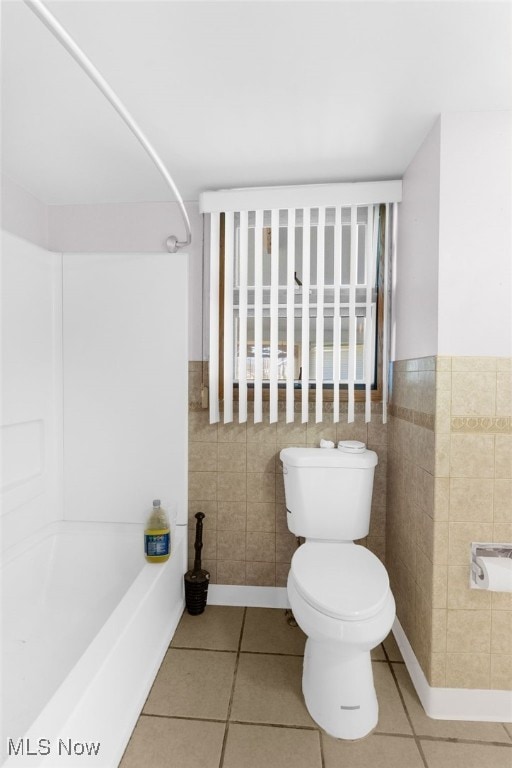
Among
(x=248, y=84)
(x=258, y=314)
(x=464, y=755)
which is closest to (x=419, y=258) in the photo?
(x=258, y=314)

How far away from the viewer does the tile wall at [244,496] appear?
2.15 metres

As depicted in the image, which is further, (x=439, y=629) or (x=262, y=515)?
(x=262, y=515)

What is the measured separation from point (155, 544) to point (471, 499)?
4.49 feet

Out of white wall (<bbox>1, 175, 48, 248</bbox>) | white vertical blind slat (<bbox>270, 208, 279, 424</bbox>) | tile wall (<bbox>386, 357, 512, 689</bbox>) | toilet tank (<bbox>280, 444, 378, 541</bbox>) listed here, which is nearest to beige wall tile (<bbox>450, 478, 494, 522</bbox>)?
tile wall (<bbox>386, 357, 512, 689</bbox>)

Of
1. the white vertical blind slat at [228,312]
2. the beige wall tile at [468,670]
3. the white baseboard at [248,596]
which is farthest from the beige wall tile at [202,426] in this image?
the beige wall tile at [468,670]

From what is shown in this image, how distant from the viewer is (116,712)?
52.7 inches

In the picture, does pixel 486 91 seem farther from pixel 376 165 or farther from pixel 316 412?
pixel 316 412

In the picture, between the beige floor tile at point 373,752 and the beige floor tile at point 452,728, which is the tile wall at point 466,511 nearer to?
the beige floor tile at point 452,728

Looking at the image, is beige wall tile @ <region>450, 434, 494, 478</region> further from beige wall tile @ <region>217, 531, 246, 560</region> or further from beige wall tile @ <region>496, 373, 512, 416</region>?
beige wall tile @ <region>217, 531, 246, 560</region>

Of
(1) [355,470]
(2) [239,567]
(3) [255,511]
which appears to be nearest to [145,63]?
(1) [355,470]

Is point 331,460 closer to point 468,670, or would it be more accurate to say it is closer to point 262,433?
point 262,433

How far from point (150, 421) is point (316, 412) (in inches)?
34.3

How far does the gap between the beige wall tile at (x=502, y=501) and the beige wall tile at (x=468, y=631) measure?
348 mm

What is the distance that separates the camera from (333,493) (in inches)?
75.4
